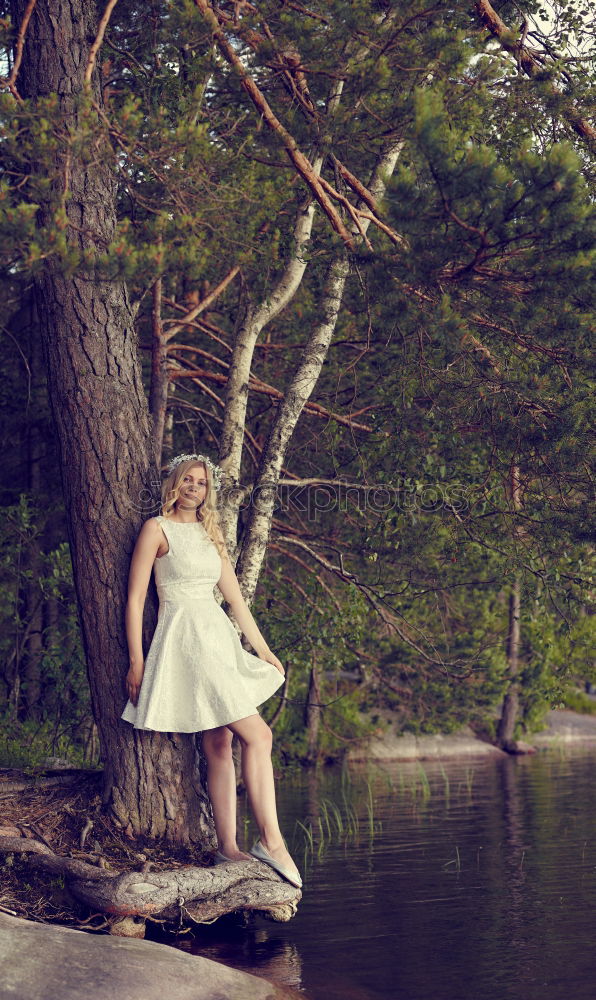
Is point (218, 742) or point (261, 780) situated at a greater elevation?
point (218, 742)

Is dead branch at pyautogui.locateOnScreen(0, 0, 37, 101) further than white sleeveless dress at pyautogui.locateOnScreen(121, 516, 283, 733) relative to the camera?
Yes

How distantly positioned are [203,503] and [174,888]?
217 cm

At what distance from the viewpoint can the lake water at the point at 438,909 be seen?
498 cm

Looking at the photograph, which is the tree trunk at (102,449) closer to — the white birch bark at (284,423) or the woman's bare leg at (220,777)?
the woman's bare leg at (220,777)

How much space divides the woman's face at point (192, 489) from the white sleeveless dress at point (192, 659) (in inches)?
5.2

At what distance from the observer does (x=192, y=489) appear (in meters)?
6.47

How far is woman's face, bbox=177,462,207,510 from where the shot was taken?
6.45 m

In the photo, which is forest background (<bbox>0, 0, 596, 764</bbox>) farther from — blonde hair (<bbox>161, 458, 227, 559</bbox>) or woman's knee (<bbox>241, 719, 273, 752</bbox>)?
woman's knee (<bbox>241, 719, 273, 752</bbox>)

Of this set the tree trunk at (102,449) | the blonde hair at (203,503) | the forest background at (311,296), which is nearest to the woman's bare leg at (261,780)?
the tree trunk at (102,449)

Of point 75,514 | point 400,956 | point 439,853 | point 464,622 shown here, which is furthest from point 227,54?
point 464,622

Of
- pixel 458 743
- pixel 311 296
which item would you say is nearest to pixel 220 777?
pixel 311 296

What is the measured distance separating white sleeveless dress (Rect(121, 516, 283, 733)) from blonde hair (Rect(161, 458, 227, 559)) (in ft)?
0.17

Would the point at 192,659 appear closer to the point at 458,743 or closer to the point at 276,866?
the point at 276,866

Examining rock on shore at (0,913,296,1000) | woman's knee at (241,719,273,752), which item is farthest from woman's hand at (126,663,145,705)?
rock on shore at (0,913,296,1000)
